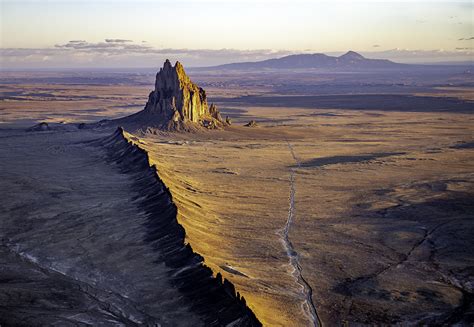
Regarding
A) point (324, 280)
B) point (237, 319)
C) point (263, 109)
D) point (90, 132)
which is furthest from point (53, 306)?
Result: point (263, 109)

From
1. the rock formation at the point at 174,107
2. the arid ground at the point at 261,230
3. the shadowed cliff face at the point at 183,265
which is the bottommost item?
the arid ground at the point at 261,230

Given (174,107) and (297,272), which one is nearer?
(297,272)

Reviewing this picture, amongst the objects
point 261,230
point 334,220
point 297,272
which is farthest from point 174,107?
point 297,272

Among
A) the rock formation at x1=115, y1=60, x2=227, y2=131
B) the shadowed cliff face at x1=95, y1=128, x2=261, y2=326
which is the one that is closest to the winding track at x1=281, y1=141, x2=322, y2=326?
the shadowed cliff face at x1=95, y1=128, x2=261, y2=326

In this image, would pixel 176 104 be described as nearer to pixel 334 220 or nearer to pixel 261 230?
pixel 334 220

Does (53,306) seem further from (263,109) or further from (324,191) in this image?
(263,109)

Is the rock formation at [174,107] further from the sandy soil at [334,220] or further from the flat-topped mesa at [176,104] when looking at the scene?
the sandy soil at [334,220]

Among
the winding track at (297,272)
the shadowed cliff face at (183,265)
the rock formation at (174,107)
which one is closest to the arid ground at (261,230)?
the winding track at (297,272)
